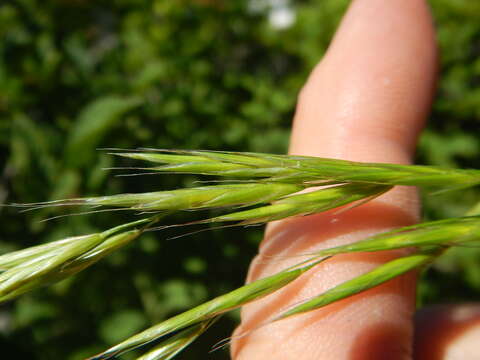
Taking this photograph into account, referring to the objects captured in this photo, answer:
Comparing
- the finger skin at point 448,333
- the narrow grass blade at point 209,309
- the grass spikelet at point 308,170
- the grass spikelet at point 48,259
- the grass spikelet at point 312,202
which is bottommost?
the finger skin at point 448,333

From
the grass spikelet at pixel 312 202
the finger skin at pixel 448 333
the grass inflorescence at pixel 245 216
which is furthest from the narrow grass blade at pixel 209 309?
the finger skin at pixel 448 333

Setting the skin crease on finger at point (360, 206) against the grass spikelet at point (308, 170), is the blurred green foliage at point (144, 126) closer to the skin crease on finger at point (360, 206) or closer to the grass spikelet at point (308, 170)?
the skin crease on finger at point (360, 206)

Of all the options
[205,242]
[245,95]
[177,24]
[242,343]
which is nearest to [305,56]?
[245,95]

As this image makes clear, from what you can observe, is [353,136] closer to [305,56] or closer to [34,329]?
[34,329]

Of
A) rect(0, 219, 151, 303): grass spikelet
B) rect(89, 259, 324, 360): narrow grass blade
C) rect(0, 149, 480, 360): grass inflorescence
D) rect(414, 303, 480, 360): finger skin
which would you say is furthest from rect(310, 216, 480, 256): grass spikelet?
rect(414, 303, 480, 360): finger skin

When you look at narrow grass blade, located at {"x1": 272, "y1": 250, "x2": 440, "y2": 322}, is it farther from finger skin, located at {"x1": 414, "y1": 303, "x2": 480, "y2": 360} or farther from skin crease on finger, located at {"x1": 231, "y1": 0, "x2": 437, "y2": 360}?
finger skin, located at {"x1": 414, "y1": 303, "x2": 480, "y2": 360}
